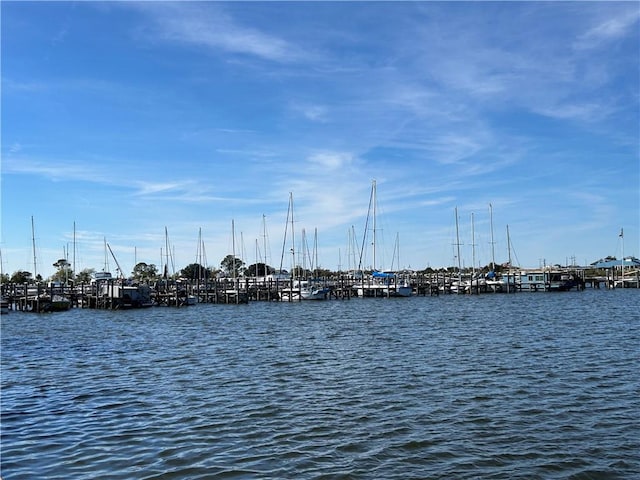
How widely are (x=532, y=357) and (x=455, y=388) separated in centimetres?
813

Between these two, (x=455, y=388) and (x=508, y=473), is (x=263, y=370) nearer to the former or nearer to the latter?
(x=455, y=388)

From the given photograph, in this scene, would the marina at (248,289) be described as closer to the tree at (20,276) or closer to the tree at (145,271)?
the tree at (20,276)

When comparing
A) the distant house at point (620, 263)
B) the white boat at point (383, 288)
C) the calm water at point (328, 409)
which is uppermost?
the distant house at point (620, 263)

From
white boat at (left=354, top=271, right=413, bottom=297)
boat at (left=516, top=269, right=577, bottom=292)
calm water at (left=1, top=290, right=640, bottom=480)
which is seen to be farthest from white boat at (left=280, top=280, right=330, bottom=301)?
calm water at (left=1, top=290, right=640, bottom=480)

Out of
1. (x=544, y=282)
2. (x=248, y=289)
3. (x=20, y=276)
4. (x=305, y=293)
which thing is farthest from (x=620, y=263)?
(x=20, y=276)

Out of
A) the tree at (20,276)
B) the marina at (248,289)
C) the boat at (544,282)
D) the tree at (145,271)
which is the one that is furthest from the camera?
the tree at (145,271)

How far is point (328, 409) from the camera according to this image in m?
16.6

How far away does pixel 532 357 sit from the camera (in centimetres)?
2558

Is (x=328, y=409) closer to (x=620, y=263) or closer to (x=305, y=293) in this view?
(x=305, y=293)

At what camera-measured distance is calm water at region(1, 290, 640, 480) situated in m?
12.0

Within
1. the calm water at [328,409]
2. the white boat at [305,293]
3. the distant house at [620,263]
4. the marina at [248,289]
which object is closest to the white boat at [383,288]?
the marina at [248,289]

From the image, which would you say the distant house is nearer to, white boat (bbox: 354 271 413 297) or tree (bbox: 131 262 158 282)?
white boat (bbox: 354 271 413 297)

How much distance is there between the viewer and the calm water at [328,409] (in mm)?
12016

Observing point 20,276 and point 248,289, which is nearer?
point 248,289
